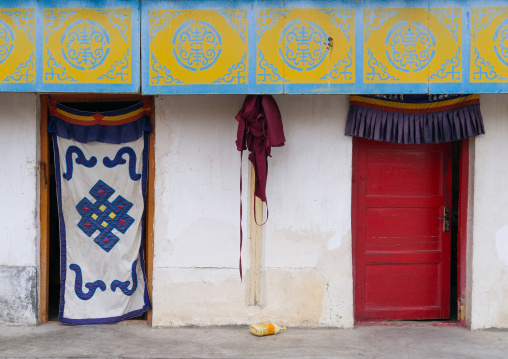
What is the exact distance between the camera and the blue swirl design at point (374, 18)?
4992 mm

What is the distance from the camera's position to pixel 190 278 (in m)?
5.66

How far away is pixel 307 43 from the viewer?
501 centimetres

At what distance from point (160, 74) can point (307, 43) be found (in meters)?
1.39

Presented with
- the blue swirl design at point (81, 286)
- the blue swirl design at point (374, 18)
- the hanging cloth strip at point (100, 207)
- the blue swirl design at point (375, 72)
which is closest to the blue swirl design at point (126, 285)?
the hanging cloth strip at point (100, 207)

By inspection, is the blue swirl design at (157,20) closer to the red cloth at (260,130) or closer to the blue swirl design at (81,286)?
the red cloth at (260,130)

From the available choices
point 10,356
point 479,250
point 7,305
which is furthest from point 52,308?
point 479,250

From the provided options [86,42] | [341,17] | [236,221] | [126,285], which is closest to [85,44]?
[86,42]

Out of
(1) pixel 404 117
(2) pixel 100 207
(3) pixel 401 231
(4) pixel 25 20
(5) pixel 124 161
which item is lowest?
(3) pixel 401 231

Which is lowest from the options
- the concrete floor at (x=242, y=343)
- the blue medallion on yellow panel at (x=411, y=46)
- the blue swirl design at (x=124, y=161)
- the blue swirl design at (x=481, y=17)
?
the concrete floor at (x=242, y=343)

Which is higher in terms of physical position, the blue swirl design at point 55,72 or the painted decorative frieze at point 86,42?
the painted decorative frieze at point 86,42

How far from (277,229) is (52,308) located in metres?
2.75

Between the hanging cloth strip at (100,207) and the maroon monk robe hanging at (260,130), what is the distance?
109 cm

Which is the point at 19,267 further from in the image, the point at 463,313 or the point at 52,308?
the point at 463,313

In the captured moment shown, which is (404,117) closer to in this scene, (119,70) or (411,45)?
(411,45)
